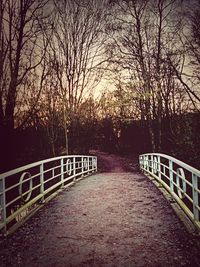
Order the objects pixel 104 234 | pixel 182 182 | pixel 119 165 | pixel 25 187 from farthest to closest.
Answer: pixel 119 165 → pixel 25 187 → pixel 182 182 → pixel 104 234

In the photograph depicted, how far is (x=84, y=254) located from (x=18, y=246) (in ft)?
4.05

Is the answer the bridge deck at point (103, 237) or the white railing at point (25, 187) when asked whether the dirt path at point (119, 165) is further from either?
the bridge deck at point (103, 237)

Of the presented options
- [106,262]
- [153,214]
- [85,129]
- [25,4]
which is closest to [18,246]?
[106,262]

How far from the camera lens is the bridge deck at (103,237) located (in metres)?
4.40

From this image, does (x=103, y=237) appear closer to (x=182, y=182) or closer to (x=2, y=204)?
(x=2, y=204)

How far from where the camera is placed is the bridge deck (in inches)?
173

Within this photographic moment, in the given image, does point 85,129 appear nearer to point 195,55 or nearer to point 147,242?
point 195,55

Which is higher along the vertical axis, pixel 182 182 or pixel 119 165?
pixel 182 182

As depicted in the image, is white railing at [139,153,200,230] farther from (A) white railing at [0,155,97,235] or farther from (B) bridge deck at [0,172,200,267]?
(A) white railing at [0,155,97,235]

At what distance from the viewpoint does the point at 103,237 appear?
5.31 metres

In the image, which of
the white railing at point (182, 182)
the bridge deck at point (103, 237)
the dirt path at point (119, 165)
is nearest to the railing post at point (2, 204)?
the bridge deck at point (103, 237)

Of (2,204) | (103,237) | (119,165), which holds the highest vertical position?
(2,204)

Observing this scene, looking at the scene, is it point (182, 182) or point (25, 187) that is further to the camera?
point (25, 187)

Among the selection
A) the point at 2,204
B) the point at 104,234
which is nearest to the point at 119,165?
the point at 104,234
